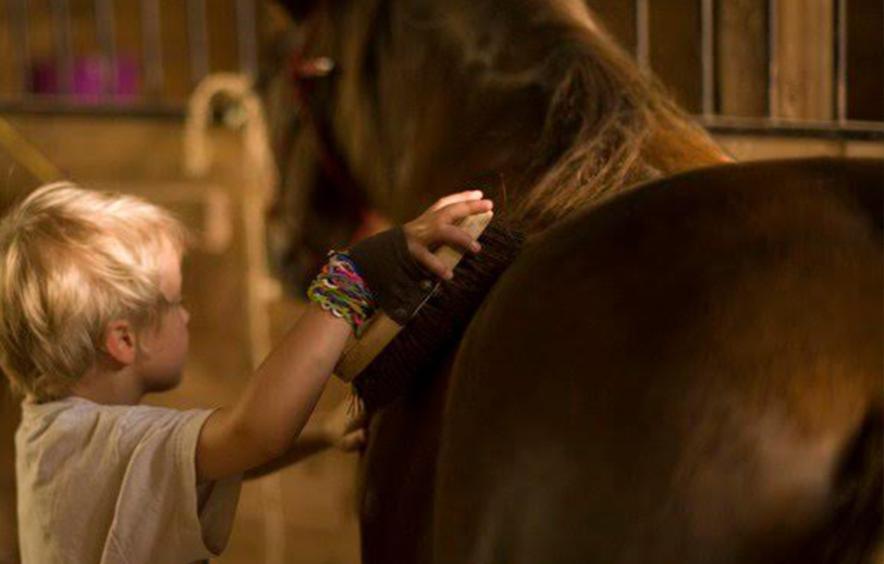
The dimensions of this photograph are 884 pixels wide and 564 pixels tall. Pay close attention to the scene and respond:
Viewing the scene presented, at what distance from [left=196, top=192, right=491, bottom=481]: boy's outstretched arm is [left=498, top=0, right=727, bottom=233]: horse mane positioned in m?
0.08

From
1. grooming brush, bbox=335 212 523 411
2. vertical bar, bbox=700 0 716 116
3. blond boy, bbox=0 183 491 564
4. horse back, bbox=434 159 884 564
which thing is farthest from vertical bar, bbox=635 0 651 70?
horse back, bbox=434 159 884 564

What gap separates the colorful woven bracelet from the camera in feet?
2.60

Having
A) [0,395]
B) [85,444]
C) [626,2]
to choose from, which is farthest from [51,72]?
[85,444]

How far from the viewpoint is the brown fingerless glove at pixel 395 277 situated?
2.51ft

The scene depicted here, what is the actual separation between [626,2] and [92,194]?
2.10 feet

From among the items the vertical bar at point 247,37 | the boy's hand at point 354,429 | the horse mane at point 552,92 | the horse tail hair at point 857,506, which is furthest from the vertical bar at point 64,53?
the horse tail hair at point 857,506

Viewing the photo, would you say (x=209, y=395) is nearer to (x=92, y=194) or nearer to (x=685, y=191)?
(x=92, y=194)

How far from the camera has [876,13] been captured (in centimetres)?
153

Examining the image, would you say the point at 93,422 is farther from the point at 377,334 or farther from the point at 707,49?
the point at 707,49

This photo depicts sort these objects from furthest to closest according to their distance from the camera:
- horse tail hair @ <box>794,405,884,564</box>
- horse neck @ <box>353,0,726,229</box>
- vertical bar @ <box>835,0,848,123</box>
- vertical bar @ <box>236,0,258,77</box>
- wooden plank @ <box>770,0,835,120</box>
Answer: vertical bar @ <box>236,0,258,77</box>
wooden plank @ <box>770,0,835,120</box>
vertical bar @ <box>835,0,848,123</box>
horse neck @ <box>353,0,726,229</box>
horse tail hair @ <box>794,405,884,564</box>

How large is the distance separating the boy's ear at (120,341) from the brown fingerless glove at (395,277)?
29cm

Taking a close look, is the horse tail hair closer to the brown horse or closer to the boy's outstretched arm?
the brown horse

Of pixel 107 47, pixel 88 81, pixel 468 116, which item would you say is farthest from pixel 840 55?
pixel 88 81

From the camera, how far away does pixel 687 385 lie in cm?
54
